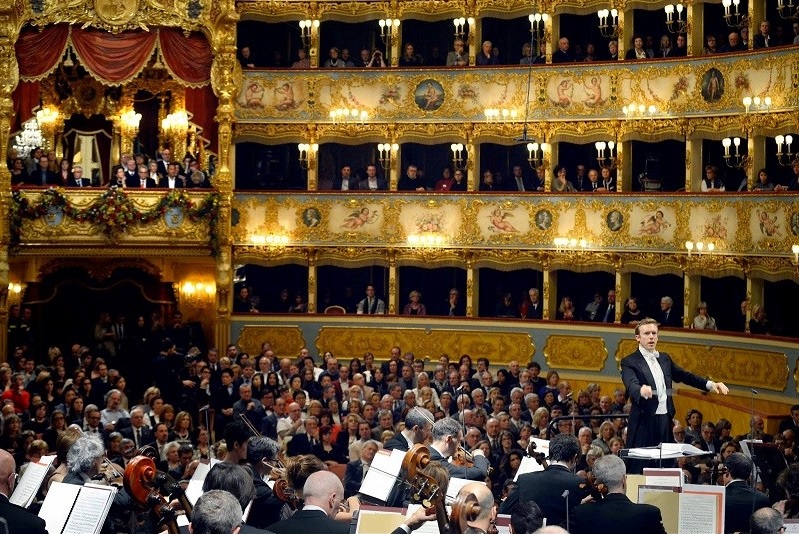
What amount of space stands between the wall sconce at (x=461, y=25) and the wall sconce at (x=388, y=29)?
59.1 inches

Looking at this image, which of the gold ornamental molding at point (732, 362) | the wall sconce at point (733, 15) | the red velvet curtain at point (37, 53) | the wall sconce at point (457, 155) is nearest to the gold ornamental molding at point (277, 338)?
the wall sconce at point (457, 155)

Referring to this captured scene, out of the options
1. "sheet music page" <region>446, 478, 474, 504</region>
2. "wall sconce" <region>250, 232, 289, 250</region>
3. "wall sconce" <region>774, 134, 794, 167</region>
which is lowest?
"sheet music page" <region>446, 478, 474, 504</region>

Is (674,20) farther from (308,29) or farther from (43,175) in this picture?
(43,175)

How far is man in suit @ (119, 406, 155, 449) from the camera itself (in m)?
20.9

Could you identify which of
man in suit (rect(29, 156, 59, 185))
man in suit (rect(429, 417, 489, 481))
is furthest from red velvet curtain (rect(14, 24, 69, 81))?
man in suit (rect(429, 417, 489, 481))

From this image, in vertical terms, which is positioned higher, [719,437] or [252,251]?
[252,251]

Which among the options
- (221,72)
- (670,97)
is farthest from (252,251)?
(670,97)

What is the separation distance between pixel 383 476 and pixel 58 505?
9.48 feet

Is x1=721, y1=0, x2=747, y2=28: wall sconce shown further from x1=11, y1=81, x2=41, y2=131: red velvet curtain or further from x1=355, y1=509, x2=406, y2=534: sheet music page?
x1=355, y1=509, x2=406, y2=534: sheet music page

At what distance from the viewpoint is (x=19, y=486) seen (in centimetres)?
1268

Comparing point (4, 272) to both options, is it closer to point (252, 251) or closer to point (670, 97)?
point (252, 251)

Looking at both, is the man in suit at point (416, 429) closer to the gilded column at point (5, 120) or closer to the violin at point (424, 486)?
the violin at point (424, 486)

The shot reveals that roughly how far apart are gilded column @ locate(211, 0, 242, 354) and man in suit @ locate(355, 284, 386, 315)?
3318 millimetres

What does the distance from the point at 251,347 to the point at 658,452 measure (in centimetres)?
2193
